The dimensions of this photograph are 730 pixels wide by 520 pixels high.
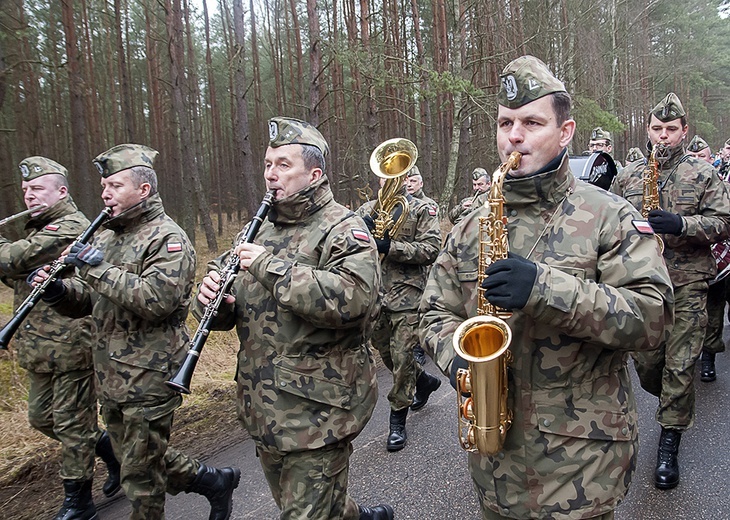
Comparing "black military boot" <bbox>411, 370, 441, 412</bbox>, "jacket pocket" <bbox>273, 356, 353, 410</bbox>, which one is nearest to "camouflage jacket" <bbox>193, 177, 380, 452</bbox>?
"jacket pocket" <bbox>273, 356, 353, 410</bbox>

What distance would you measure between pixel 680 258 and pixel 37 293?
4.70m

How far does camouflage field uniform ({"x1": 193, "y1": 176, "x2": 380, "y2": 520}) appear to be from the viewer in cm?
262

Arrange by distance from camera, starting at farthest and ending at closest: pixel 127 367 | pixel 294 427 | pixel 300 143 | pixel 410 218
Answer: pixel 410 218, pixel 127 367, pixel 300 143, pixel 294 427

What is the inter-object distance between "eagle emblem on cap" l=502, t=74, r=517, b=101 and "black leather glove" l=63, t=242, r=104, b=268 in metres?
2.48

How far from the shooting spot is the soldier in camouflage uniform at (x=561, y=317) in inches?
70.9

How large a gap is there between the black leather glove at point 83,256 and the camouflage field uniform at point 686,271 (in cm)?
403

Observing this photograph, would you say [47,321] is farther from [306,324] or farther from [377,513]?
[377,513]

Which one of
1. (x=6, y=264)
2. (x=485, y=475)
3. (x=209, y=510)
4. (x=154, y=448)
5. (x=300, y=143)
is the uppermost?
(x=300, y=143)

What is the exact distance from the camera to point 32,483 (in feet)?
14.0

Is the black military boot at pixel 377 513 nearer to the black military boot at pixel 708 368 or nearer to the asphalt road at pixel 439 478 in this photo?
the asphalt road at pixel 439 478

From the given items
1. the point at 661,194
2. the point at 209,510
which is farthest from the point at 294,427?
the point at 661,194

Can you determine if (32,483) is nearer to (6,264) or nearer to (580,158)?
(6,264)

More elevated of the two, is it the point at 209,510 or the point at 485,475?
the point at 485,475

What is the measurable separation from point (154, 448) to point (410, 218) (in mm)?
3178
